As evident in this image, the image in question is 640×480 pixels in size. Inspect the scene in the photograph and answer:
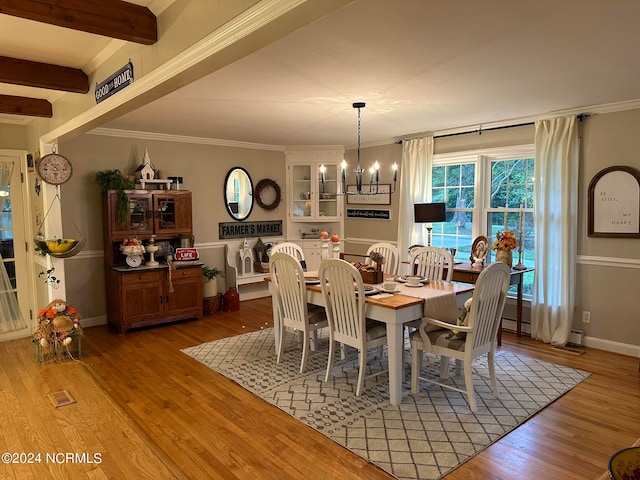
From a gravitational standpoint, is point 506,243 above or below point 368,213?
below

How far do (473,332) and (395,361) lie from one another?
594 mm

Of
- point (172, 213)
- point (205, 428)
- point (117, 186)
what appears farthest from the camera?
point (172, 213)

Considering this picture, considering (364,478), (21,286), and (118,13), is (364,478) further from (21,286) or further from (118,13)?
(21,286)

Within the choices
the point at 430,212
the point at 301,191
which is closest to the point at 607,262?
the point at 430,212

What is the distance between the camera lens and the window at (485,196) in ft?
16.3

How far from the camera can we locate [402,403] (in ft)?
10.4

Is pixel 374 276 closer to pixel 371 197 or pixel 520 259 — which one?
pixel 520 259

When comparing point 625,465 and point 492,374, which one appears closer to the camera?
point 625,465

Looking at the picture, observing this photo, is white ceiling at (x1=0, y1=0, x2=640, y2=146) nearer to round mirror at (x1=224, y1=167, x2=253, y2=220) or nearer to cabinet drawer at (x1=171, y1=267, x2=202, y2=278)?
round mirror at (x1=224, y1=167, x2=253, y2=220)

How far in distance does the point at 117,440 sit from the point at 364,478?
1.54 meters

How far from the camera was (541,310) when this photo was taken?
15.3 ft

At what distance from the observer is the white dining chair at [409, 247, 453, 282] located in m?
4.25

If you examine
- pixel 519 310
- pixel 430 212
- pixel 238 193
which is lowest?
pixel 519 310

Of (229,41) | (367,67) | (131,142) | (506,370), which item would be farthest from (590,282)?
(131,142)
